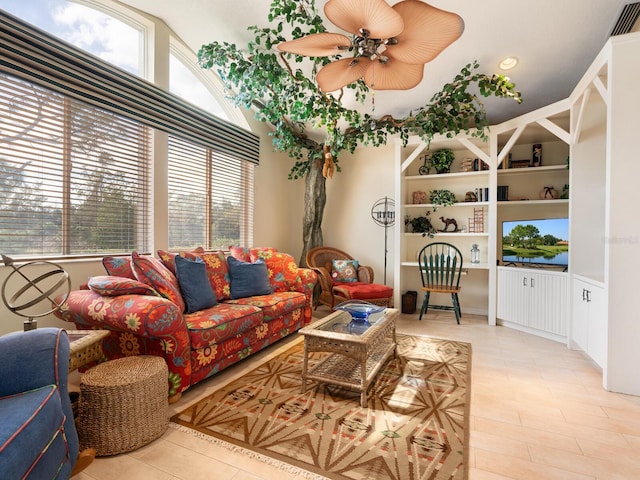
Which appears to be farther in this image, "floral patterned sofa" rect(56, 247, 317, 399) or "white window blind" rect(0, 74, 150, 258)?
"white window blind" rect(0, 74, 150, 258)

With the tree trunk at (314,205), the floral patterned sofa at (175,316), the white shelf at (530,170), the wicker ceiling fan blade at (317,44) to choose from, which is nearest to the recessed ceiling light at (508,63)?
the white shelf at (530,170)

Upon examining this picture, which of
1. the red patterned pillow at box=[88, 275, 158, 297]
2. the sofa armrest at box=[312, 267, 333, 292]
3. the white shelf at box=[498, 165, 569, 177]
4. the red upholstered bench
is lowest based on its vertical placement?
the red upholstered bench

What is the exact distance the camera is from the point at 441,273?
423 cm

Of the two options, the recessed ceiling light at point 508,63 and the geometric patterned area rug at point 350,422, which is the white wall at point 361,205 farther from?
the geometric patterned area rug at point 350,422

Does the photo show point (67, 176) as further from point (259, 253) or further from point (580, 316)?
point (580, 316)

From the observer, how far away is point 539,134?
13.3 ft

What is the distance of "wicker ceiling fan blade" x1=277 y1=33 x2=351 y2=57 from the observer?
2.00 metres

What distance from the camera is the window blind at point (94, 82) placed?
2131 millimetres

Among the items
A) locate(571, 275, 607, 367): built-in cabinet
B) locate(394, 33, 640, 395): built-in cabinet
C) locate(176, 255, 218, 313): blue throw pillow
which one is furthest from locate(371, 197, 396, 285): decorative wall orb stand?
locate(176, 255, 218, 313): blue throw pillow

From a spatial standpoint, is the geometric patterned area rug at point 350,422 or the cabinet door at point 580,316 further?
the cabinet door at point 580,316

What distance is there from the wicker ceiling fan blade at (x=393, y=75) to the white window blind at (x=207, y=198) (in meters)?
2.14

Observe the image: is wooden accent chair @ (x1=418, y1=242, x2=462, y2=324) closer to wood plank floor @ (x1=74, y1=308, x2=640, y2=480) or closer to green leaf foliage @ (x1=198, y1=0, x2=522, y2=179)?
wood plank floor @ (x1=74, y1=308, x2=640, y2=480)

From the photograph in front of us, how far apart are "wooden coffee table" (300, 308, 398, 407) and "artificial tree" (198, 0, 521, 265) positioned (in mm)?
1864

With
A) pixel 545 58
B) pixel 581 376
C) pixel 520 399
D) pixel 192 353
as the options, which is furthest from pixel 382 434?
pixel 545 58
